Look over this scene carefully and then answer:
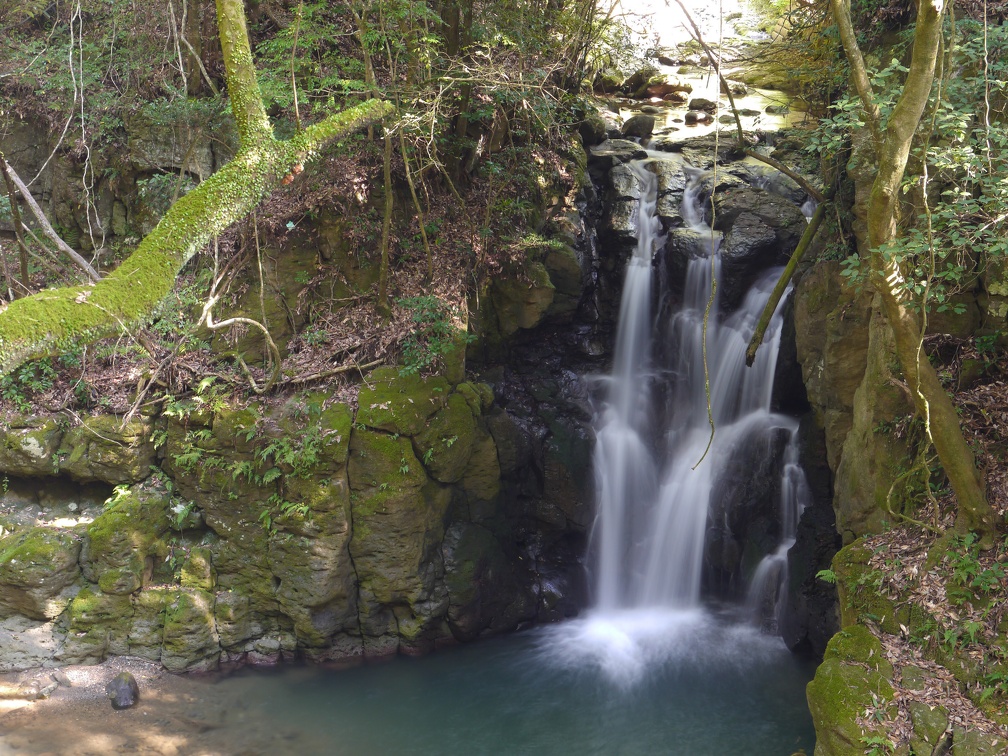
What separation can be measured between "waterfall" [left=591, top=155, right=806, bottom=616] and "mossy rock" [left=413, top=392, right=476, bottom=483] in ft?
6.73

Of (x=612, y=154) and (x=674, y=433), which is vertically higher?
(x=612, y=154)

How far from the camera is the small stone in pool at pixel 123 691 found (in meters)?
6.51

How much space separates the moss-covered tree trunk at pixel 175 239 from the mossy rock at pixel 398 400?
3.71m

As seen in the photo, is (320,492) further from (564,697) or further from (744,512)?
(744,512)

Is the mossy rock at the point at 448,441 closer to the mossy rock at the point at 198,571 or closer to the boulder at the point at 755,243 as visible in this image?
the mossy rock at the point at 198,571

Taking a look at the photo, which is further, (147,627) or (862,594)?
(147,627)

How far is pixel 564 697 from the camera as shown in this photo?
7102 millimetres

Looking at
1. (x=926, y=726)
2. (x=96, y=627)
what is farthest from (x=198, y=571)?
(x=926, y=726)

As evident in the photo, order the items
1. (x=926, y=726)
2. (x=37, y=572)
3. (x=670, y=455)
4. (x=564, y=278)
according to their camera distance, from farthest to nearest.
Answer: (x=564, y=278) < (x=670, y=455) < (x=37, y=572) < (x=926, y=726)

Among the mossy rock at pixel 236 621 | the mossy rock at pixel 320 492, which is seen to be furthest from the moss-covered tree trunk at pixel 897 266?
the mossy rock at pixel 236 621

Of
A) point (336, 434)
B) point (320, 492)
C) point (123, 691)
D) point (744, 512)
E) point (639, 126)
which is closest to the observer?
point (123, 691)

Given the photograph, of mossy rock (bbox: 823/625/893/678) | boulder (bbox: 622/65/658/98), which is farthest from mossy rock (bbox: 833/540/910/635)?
boulder (bbox: 622/65/658/98)

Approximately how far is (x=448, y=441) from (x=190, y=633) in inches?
135

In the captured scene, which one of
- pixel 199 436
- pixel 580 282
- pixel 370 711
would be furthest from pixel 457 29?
pixel 370 711
